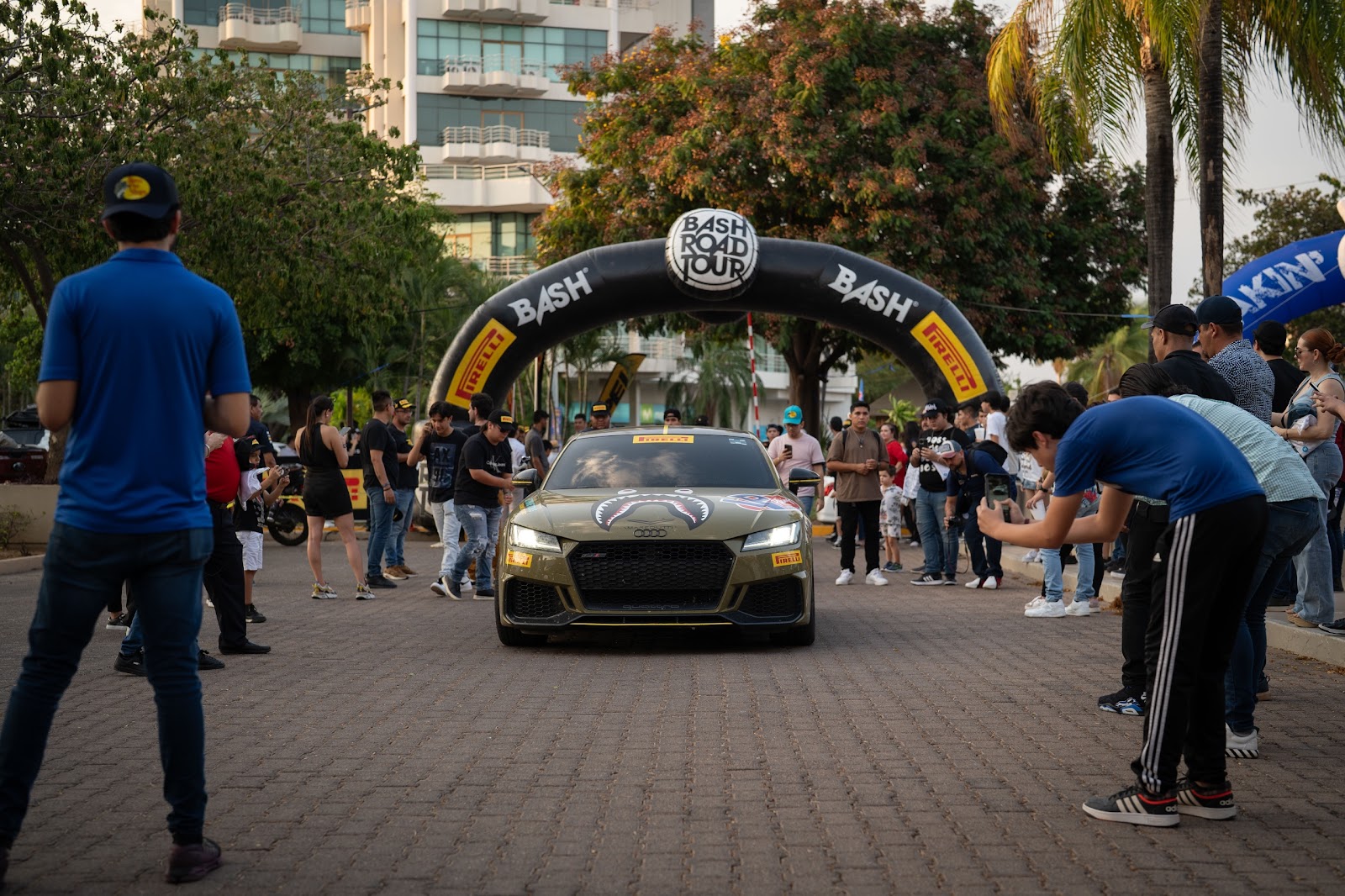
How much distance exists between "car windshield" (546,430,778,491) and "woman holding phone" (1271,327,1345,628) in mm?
3654

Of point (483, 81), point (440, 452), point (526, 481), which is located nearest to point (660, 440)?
point (526, 481)

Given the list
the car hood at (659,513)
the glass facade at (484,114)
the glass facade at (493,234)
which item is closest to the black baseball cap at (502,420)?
the car hood at (659,513)

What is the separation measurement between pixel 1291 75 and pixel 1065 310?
15772 mm

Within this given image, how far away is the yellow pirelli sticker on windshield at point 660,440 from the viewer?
38.9ft

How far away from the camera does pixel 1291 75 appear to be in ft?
60.8

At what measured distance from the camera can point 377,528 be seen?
15.7 m

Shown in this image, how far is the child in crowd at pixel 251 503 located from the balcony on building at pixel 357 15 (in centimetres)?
5898

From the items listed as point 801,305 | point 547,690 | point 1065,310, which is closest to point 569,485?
point 547,690

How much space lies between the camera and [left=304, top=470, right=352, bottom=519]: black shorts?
1382 cm

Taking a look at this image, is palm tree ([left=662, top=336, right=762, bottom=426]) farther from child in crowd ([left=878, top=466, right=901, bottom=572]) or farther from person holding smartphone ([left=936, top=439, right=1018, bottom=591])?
person holding smartphone ([left=936, top=439, right=1018, bottom=591])

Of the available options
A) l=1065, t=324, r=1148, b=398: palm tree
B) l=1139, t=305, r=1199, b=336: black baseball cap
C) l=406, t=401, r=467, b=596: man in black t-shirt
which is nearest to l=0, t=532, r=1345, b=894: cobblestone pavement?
l=1139, t=305, r=1199, b=336: black baseball cap

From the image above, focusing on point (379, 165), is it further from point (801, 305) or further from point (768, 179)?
point (801, 305)

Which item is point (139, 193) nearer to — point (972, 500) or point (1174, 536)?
point (1174, 536)

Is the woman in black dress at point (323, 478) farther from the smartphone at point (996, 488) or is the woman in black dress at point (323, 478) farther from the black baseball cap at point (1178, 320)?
the smartphone at point (996, 488)
